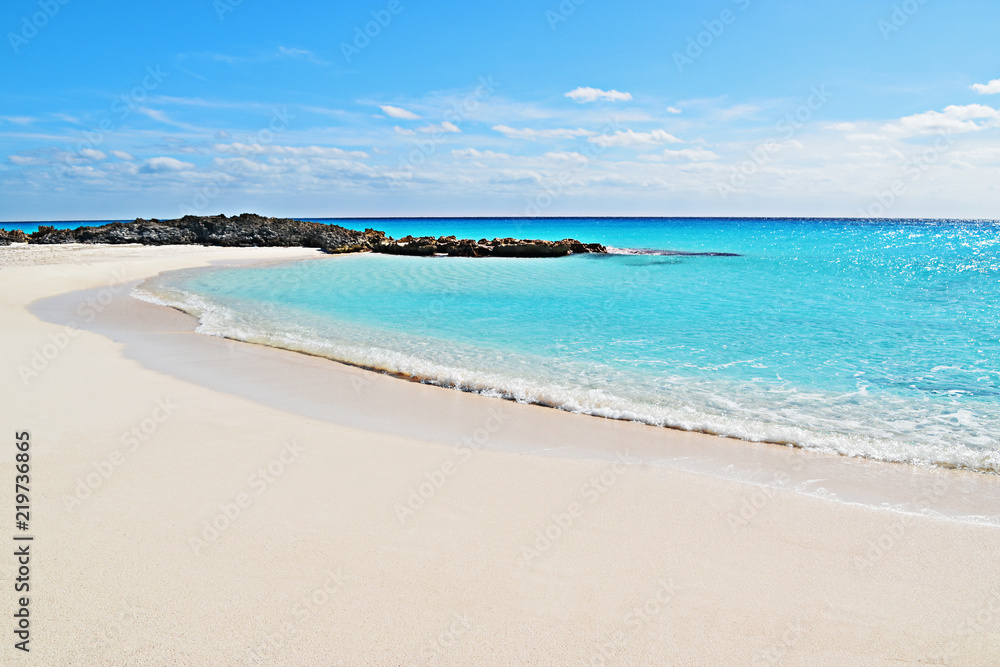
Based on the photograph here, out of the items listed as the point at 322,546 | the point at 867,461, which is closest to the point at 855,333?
the point at 867,461

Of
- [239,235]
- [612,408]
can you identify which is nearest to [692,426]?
[612,408]

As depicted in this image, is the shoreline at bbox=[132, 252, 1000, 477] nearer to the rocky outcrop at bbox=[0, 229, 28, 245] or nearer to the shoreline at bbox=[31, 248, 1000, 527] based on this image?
the shoreline at bbox=[31, 248, 1000, 527]

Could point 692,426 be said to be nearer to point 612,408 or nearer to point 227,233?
point 612,408

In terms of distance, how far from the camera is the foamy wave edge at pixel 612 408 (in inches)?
244

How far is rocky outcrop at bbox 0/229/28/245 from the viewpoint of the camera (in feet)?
129

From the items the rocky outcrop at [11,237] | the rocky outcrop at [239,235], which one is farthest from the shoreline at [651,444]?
the rocky outcrop at [11,237]

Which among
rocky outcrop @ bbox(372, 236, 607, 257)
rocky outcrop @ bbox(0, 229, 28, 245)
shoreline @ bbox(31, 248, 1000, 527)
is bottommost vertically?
shoreline @ bbox(31, 248, 1000, 527)

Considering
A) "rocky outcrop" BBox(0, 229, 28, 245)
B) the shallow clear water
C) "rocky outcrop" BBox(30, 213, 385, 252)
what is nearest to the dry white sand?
the shallow clear water

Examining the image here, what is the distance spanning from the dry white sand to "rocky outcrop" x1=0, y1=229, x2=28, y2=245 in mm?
44674

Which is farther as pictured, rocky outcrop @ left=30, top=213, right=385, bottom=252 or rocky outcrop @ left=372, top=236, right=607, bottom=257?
rocky outcrop @ left=30, top=213, right=385, bottom=252

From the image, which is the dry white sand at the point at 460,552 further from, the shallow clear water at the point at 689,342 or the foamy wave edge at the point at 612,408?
the shallow clear water at the point at 689,342

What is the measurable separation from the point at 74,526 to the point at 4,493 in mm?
1044

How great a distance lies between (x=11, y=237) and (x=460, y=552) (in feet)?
171

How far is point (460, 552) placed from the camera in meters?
3.94
